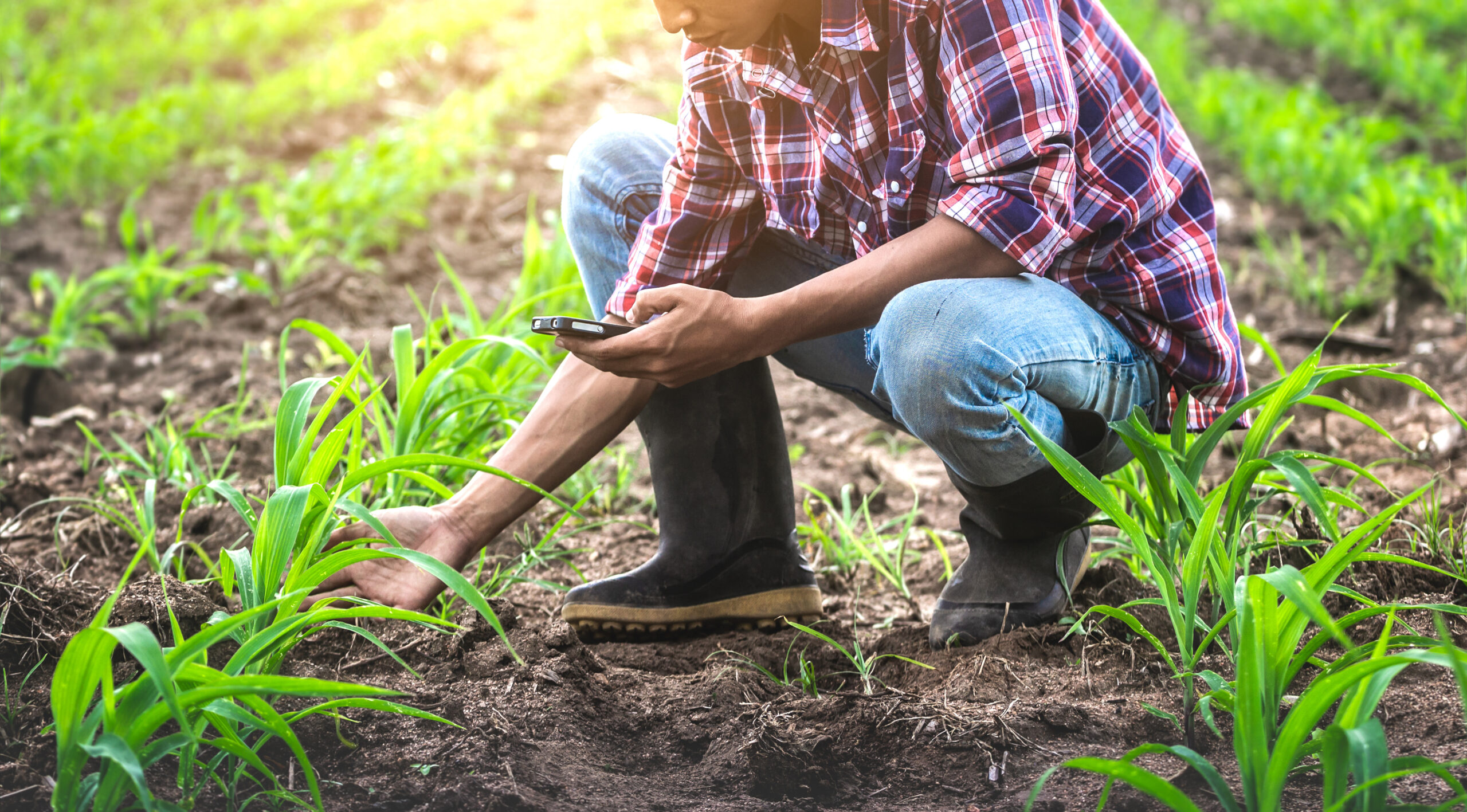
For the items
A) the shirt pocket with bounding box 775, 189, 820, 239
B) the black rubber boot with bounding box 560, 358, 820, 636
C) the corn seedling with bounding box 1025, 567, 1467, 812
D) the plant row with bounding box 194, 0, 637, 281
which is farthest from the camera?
the plant row with bounding box 194, 0, 637, 281

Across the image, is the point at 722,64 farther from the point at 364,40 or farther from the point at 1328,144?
the point at 364,40

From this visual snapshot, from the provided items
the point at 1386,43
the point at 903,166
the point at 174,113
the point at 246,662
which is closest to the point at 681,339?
the point at 903,166

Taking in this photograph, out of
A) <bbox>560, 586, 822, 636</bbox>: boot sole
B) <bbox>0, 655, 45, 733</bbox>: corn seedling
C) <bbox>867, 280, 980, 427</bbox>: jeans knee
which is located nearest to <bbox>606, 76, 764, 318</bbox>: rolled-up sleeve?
<bbox>867, 280, 980, 427</bbox>: jeans knee

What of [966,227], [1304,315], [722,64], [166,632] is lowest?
[1304,315]

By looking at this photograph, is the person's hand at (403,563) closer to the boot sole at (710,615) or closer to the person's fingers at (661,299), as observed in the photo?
the boot sole at (710,615)

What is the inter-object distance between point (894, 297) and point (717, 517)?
49 centimetres

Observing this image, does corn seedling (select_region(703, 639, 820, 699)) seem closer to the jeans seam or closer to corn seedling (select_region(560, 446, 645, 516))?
corn seedling (select_region(560, 446, 645, 516))

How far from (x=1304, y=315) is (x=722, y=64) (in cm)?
219

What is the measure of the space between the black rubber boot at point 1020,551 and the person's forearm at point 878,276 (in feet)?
0.91

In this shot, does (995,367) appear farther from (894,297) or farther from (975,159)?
(975,159)

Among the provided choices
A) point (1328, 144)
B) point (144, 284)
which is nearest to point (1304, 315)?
point (1328, 144)

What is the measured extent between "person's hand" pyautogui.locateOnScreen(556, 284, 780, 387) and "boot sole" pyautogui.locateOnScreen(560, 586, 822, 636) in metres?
0.43

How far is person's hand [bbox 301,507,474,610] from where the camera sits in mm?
1420

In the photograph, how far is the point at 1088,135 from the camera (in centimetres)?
148
